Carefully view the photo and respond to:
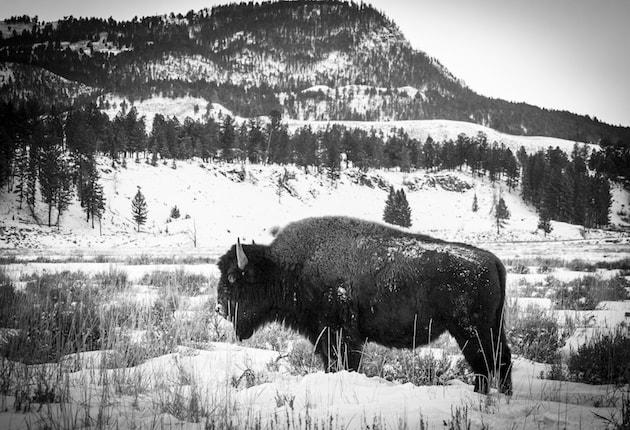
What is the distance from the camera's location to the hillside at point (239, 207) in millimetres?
49406

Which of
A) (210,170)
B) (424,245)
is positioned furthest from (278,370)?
(210,170)

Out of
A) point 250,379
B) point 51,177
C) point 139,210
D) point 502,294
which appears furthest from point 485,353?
point 51,177

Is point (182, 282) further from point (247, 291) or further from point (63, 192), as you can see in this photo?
point (63, 192)

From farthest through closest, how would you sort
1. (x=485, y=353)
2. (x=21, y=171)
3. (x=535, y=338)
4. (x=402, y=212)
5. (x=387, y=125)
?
1. (x=387, y=125)
2. (x=402, y=212)
3. (x=21, y=171)
4. (x=535, y=338)
5. (x=485, y=353)

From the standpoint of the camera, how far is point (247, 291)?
449cm

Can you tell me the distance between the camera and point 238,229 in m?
60.9

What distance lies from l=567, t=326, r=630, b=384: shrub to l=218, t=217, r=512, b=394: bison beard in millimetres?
1364

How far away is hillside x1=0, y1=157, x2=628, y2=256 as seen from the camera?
49.4 meters

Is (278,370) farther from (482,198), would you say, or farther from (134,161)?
(482,198)

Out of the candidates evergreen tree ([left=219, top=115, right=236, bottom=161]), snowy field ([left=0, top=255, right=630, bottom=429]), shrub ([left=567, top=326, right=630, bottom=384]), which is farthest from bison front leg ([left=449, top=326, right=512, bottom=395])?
evergreen tree ([left=219, top=115, right=236, bottom=161])

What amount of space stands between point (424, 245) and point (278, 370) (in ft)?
7.34

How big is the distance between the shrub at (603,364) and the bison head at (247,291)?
3.57 metres

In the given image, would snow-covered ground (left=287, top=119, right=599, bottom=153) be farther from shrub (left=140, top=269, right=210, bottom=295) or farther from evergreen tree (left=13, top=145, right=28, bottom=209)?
shrub (left=140, top=269, right=210, bottom=295)

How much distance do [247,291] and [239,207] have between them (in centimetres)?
6563
